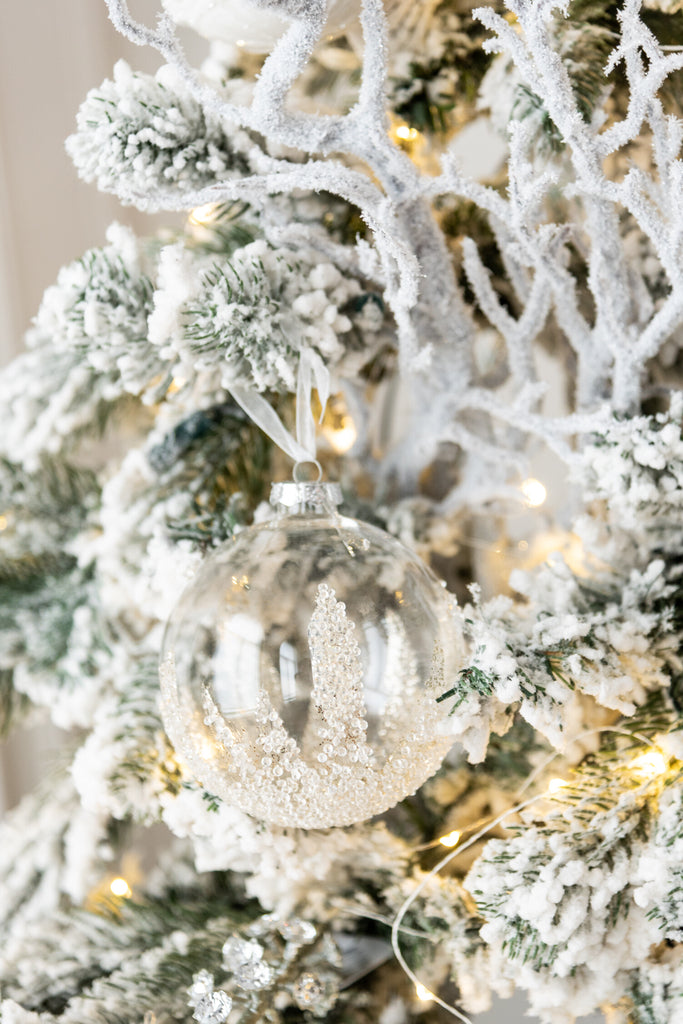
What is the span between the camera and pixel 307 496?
56 centimetres

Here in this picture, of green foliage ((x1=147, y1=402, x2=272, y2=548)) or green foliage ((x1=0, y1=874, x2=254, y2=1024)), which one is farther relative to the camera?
green foliage ((x1=147, y1=402, x2=272, y2=548))

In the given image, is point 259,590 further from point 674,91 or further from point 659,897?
point 674,91

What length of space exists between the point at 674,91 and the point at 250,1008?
638 mm

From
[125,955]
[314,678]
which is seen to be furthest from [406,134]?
[125,955]

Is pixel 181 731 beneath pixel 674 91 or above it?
beneath

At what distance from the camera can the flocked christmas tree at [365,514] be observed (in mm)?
512

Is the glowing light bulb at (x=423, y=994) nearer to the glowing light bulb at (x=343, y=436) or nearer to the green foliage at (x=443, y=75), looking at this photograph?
the glowing light bulb at (x=343, y=436)

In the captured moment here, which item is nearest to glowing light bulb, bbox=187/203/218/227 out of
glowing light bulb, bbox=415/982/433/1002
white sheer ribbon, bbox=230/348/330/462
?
white sheer ribbon, bbox=230/348/330/462

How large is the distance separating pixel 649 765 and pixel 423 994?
208 mm

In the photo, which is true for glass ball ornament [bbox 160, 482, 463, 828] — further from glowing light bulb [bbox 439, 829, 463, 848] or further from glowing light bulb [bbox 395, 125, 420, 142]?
glowing light bulb [bbox 395, 125, 420, 142]

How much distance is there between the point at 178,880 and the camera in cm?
76

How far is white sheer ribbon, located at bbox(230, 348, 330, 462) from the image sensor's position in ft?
1.88

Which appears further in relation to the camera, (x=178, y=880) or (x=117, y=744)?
(x=178, y=880)

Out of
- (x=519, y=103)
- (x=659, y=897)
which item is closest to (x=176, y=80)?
(x=519, y=103)
